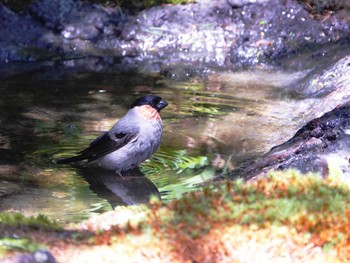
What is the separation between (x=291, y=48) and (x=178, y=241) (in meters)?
8.44

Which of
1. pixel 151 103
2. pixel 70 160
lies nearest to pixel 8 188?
pixel 70 160

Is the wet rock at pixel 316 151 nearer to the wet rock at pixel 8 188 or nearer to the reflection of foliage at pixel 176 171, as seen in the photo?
the reflection of foliage at pixel 176 171

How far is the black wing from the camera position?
7586 mm

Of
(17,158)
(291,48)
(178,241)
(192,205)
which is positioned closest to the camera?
(178,241)

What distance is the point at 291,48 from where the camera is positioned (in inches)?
487

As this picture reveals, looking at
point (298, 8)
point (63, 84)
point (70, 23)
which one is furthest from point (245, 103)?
point (70, 23)

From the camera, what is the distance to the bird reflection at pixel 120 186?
22.5 ft

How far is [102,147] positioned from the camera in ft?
25.0

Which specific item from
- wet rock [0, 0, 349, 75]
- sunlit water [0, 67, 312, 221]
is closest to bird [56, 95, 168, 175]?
sunlit water [0, 67, 312, 221]

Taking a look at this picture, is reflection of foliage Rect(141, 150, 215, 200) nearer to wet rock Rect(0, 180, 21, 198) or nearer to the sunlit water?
the sunlit water

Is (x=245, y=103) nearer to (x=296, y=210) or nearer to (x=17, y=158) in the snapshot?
(x=17, y=158)

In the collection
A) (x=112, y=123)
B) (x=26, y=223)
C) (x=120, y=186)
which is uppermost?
(x=26, y=223)

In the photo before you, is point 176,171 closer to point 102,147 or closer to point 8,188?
point 102,147

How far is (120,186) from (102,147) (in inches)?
21.0
